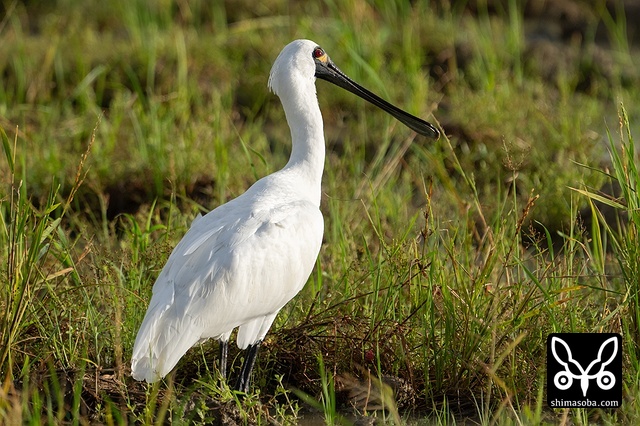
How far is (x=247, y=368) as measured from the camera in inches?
176

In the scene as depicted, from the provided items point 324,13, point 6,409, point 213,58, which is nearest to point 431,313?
point 6,409

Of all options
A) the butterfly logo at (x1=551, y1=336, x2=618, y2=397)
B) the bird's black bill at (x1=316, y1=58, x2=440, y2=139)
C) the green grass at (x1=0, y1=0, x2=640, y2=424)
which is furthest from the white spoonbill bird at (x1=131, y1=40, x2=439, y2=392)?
the butterfly logo at (x1=551, y1=336, x2=618, y2=397)

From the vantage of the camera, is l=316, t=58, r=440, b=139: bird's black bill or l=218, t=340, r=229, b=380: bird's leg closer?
l=218, t=340, r=229, b=380: bird's leg

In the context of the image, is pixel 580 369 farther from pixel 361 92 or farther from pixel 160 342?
pixel 361 92

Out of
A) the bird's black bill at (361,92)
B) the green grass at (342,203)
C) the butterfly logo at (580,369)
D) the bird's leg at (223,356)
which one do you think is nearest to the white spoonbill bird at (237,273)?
the bird's leg at (223,356)

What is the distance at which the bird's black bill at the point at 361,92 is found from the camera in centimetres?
537

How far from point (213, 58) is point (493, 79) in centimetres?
234

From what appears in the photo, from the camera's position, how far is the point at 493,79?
8.17 metres

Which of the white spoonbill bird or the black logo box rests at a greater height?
the white spoonbill bird

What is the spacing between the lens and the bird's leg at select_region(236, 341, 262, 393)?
4.45m

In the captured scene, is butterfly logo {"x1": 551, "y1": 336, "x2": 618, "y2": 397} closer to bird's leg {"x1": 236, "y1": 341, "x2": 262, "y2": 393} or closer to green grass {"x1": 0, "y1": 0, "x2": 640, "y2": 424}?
green grass {"x1": 0, "y1": 0, "x2": 640, "y2": 424}

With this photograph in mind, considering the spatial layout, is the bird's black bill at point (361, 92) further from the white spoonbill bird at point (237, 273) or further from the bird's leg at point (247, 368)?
the bird's leg at point (247, 368)

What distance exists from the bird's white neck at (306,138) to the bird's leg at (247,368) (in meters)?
0.78

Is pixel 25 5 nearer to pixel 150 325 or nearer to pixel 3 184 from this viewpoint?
pixel 3 184
